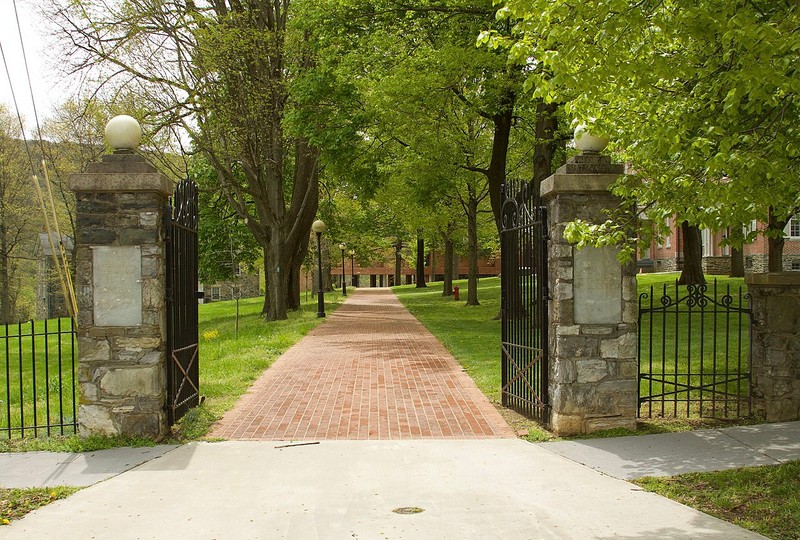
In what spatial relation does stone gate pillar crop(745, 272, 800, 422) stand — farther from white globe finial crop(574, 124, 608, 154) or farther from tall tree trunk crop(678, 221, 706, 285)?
tall tree trunk crop(678, 221, 706, 285)

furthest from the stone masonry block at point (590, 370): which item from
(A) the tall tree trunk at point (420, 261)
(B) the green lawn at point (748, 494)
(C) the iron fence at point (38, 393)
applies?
(A) the tall tree trunk at point (420, 261)

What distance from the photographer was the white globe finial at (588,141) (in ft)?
23.9

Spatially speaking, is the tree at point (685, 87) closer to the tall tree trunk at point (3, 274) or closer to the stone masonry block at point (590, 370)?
the stone masonry block at point (590, 370)

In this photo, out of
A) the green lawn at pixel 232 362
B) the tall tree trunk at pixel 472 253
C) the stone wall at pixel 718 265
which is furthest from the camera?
the stone wall at pixel 718 265

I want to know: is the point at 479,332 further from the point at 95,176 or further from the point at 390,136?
the point at 95,176

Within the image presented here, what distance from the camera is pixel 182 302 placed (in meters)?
8.10

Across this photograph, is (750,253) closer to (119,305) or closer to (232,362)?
(232,362)

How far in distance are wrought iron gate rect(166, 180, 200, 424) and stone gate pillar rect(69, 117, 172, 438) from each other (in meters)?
0.26

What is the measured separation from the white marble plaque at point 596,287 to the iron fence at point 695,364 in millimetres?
335

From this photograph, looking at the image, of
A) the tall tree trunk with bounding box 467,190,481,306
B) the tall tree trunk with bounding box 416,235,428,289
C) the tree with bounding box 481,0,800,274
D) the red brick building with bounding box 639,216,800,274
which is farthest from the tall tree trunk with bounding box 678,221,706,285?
the tall tree trunk with bounding box 416,235,428,289

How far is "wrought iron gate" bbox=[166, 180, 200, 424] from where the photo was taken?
7.49 meters

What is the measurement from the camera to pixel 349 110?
2189cm

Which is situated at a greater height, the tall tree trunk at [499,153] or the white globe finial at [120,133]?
the tall tree trunk at [499,153]

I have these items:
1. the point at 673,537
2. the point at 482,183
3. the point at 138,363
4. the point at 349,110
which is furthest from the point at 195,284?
the point at 482,183
